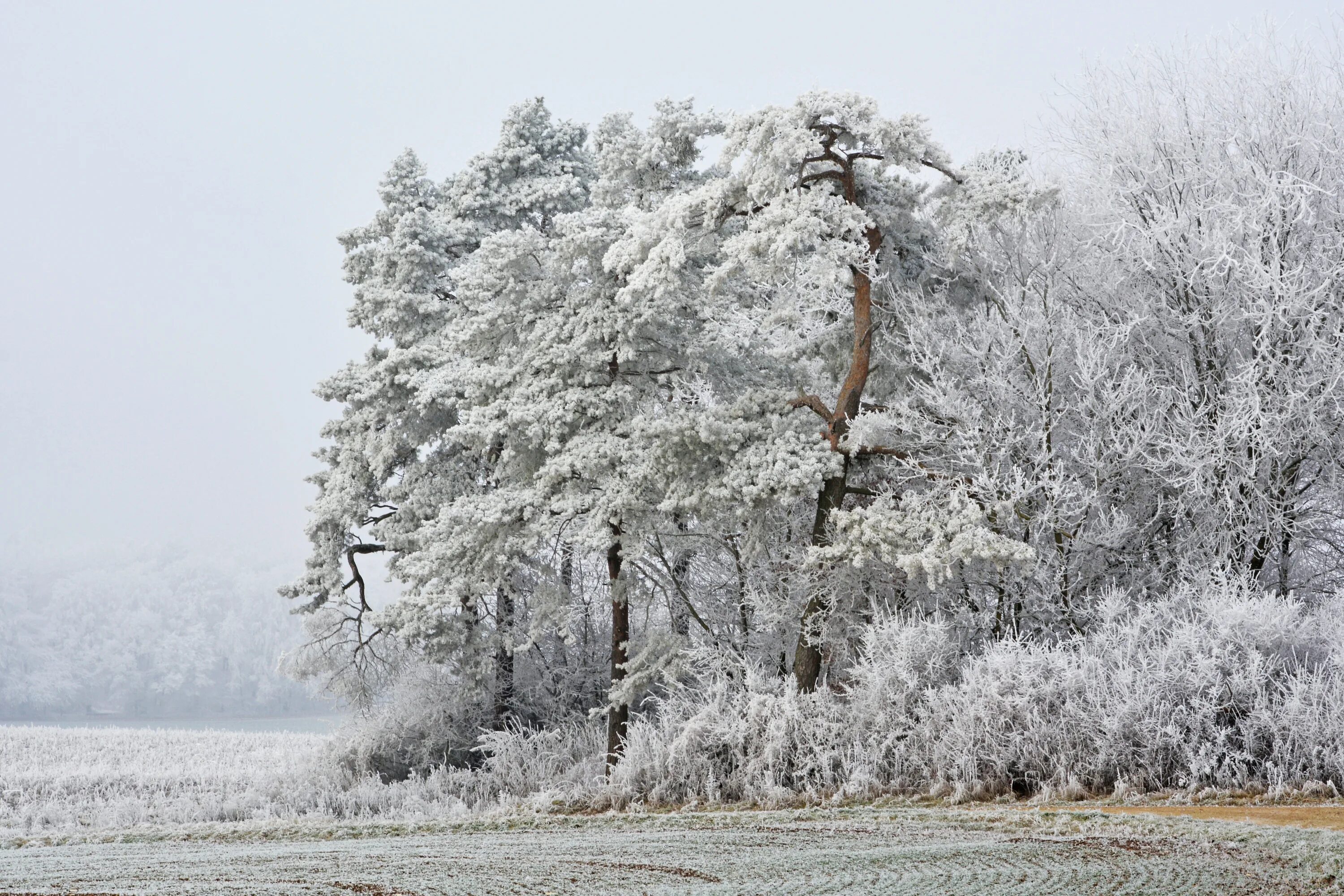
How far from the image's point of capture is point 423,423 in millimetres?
17141

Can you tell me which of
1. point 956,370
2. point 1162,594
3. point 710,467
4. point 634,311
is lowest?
point 1162,594

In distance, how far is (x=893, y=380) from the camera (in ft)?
47.6

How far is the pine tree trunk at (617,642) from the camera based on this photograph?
14.6 m

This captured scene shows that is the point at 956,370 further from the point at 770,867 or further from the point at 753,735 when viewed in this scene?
the point at 770,867

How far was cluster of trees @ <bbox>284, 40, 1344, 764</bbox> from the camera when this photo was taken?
12.4 metres

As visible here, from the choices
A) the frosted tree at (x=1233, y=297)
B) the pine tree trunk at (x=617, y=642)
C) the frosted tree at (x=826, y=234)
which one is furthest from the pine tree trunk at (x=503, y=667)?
the frosted tree at (x=1233, y=297)

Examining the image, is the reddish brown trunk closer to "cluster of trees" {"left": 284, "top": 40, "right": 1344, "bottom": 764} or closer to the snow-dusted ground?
"cluster of trees" {"left": 284, "top": 40, "right": 1344, "bottom": 764}

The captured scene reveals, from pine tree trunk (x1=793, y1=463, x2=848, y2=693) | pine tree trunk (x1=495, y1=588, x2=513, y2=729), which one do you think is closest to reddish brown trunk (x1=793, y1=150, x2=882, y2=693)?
pine tree trunk (x1=793, y1=463, x2=848, y2=693)

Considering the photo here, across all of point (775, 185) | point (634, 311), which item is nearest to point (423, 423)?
point (634, 311)

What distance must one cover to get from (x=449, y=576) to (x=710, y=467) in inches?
166

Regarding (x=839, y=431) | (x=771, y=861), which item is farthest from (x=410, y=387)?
(x=771, y=861)

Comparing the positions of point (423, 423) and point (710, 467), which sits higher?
point (423, 423)

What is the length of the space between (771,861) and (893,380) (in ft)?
27.4

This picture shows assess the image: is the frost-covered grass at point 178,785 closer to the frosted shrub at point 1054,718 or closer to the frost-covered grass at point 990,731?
the frost-covered grass at point 990,731
